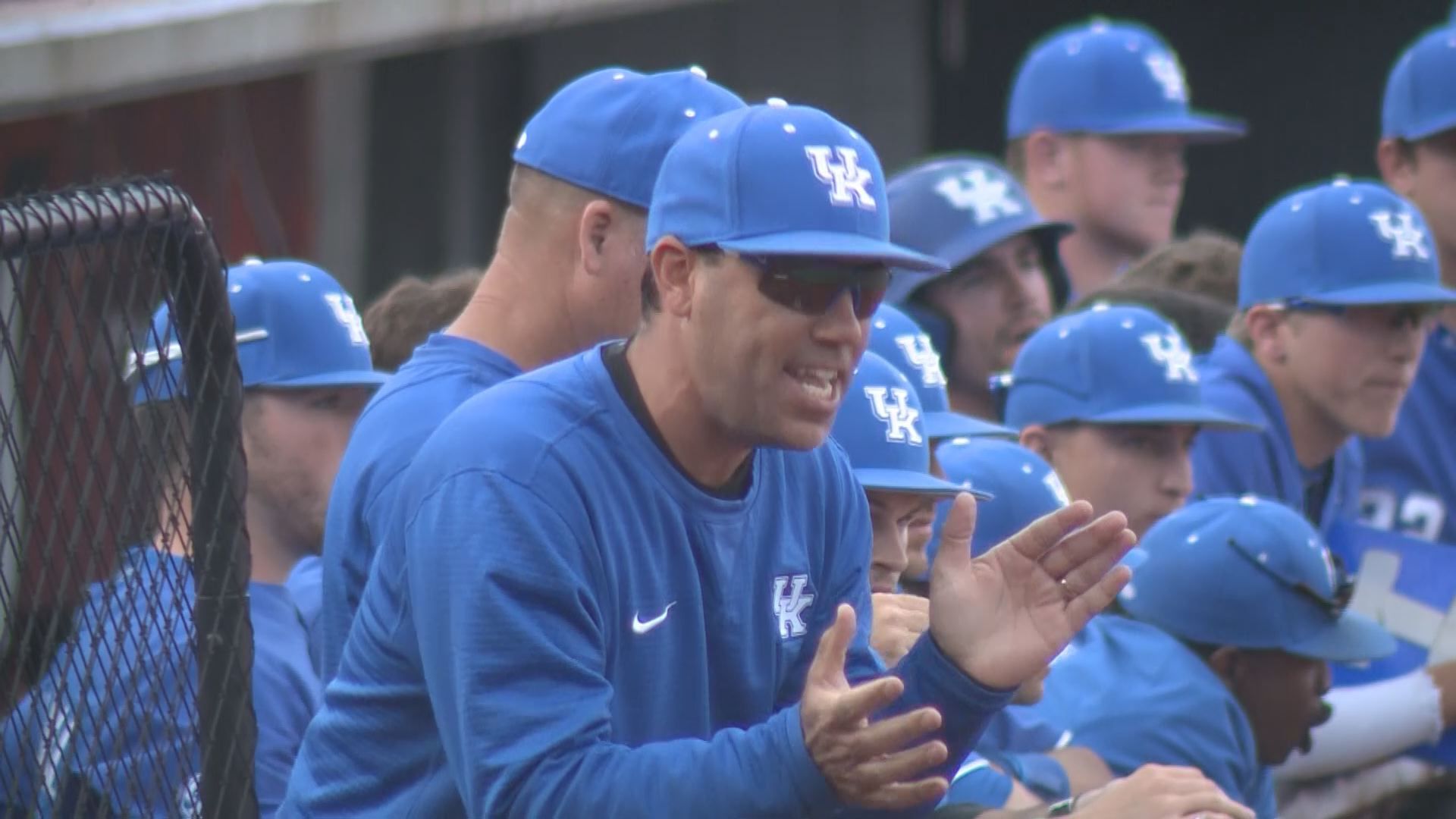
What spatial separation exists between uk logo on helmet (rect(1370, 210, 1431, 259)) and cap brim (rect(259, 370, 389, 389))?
2444mm

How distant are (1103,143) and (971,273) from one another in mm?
1110

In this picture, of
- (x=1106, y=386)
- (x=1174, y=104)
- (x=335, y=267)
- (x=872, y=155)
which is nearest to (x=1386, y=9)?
(x=1174, y=104)

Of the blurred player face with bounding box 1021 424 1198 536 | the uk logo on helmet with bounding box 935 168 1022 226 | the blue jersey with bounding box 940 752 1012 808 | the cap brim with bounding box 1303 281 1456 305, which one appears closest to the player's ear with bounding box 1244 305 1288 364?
the cap brim with bounding box 1303 281 1456 305

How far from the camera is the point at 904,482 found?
375cm

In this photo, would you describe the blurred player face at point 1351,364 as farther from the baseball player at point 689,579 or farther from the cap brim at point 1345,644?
the baseball player at point 689,579

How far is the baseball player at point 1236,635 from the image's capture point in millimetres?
4250

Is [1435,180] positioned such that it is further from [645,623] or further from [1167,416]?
[645,623]

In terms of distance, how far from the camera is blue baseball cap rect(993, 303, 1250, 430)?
15.9 feet

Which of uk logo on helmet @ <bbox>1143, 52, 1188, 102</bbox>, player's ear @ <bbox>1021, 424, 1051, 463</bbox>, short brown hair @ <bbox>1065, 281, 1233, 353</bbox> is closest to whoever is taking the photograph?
player's ear @ <bbox>1021, 424, 1051, 463</bbox>

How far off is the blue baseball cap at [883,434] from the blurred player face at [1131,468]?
1.10 meters

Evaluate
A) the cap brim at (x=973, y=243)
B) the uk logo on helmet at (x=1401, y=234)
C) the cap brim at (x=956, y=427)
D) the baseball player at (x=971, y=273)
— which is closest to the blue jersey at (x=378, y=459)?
the cap brim at (x=956, y=427)

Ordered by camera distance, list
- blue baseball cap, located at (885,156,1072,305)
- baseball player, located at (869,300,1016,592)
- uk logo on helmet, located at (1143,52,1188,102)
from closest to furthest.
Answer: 1. baseball player, located at (869,300,1016,592)
2. blue baseball cap, located at (885,156,1072,305)
3. uk logo on helmet, located at (1143,52,1188,102)

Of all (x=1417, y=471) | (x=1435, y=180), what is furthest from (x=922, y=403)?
(x=1435, y=180)

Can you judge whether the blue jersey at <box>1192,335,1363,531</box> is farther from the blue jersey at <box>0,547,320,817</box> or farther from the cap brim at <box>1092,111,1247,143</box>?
the blue jersey at <box>0,547,320,817</box>
